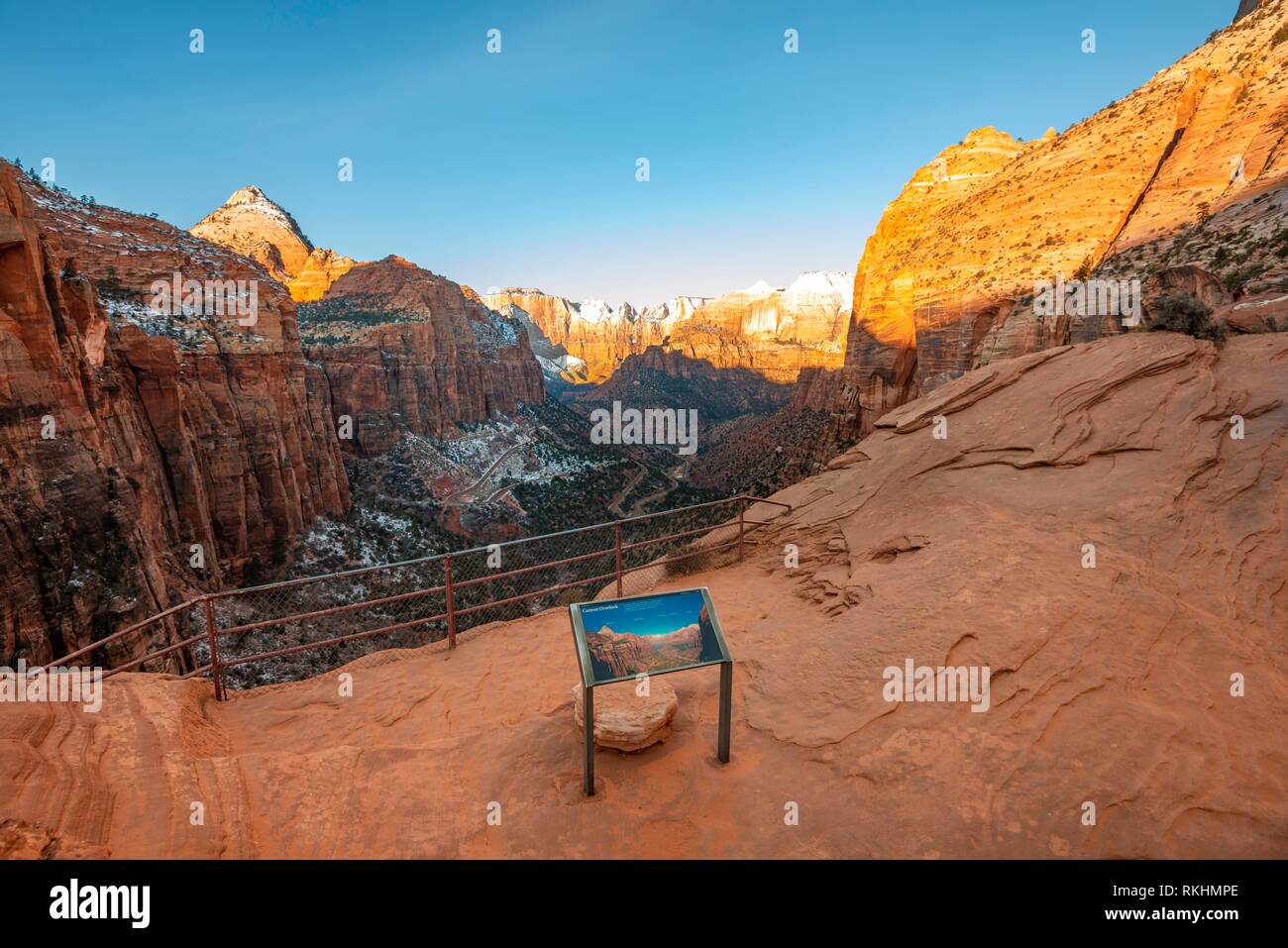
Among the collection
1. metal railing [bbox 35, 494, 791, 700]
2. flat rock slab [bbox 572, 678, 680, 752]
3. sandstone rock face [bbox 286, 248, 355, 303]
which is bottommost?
metal railing [bbox 35, 494, 791, 700]

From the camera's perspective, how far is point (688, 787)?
16.0ft

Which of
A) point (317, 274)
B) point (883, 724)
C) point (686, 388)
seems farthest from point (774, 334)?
point (883, 724)

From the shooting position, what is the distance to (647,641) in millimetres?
4828

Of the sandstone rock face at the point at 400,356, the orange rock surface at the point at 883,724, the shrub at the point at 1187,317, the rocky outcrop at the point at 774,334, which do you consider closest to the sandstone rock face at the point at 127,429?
the sandstone rock face at the point at 400,356

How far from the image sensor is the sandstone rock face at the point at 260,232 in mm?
74812

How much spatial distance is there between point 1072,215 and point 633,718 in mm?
39436

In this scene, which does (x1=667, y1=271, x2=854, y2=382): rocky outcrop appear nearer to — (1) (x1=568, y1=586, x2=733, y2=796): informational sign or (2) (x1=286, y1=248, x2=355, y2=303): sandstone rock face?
(2) (x1=286, y1=248, x2=355, y2=303): sandstone rock face

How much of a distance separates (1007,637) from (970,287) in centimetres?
3272

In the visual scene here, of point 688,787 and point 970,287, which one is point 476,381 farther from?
point 688,787

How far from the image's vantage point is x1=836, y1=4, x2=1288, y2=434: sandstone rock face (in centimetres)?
2514

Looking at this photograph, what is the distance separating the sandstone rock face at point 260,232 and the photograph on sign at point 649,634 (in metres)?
85.9

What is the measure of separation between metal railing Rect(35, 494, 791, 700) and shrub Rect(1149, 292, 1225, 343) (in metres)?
8.39

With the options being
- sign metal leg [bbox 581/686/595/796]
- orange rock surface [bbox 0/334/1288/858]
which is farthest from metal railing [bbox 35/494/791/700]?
sign metal leg [bbox 581/686/595/796]
